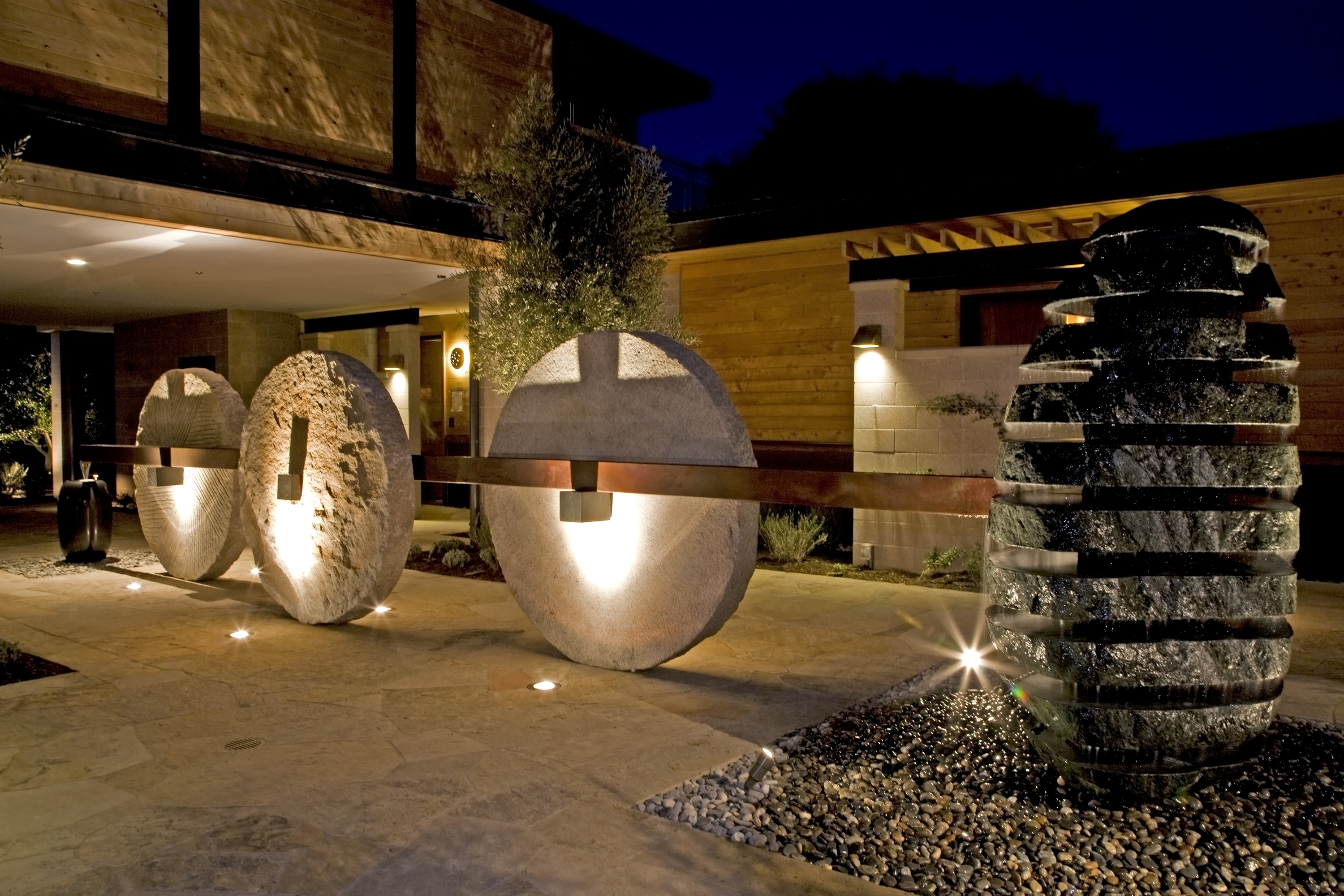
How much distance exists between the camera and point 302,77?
10828 millimetres

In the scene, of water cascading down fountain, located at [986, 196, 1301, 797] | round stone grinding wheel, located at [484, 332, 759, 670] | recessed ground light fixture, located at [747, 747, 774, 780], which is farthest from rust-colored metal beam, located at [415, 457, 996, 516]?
recessed ground light fixture, located at [747, 747, 774, 780]

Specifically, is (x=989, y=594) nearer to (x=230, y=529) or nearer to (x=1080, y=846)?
(x=1080, y=846)

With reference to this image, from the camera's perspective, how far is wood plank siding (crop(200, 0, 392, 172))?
10242 millimetres

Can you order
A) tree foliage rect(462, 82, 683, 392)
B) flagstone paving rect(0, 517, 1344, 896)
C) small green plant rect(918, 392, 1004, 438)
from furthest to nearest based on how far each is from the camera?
small green plant rect(918, 392, 1004, 438) < tree foliage rect(462, 82, 683, 392) < flagstone paving rect(0, 517, 1344, 896)

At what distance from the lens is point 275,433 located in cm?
718

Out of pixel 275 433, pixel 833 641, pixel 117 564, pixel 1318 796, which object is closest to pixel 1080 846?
pixel 1318 796

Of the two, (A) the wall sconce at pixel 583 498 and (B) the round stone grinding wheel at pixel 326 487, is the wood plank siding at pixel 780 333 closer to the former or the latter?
(B) the round stone grinding wheel at pixel 326 487

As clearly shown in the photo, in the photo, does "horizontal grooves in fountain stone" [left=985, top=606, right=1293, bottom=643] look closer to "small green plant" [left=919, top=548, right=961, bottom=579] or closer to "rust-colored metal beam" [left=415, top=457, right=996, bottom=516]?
"rust-colored metal beam" [left=415, top=457, right=996, bottom=516]

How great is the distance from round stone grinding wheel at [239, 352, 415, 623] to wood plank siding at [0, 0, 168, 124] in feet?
13.3

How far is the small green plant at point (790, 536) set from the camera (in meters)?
10.2

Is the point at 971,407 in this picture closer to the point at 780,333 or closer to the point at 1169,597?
the point at 780,333

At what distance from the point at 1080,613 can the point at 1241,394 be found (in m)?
0.92

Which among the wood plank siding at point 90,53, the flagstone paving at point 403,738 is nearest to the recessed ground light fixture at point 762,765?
the flagstone paving at point 403,738

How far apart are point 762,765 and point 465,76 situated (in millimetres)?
10706
